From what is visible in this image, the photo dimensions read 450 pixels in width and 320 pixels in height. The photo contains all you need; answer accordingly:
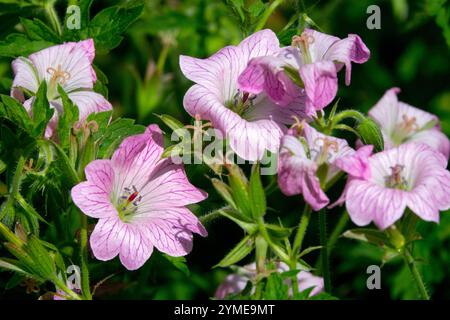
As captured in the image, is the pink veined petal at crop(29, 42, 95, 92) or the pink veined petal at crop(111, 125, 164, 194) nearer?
the pink veined petal at crop(111, 125, 164, 194)

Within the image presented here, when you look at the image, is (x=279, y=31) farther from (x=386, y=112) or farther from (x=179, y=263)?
(x=179, y=263)

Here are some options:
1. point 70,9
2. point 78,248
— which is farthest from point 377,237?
point 70,9

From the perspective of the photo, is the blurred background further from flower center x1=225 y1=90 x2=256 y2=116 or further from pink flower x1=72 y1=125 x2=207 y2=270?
flower center x1=225 y1=90 x2=256 y2=116

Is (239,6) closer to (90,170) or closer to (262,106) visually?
(262,106)

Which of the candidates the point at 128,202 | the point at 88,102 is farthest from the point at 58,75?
the point at 128,202

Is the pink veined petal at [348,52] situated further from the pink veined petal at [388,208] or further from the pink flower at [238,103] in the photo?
the pink veined petal at [388,208]

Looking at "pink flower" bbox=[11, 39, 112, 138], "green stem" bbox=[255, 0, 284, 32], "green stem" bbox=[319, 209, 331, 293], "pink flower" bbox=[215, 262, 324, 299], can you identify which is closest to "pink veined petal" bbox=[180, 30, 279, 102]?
"green stem" bbox=[255, 0, 284, 32]
